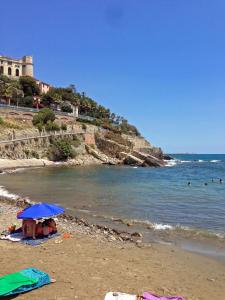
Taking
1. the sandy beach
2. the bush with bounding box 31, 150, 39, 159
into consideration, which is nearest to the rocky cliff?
the bush with bounding box 31, 150, 39, 159

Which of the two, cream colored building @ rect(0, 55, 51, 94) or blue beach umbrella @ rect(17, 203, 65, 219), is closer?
blue beach umbrella @ rect(17, 203, 65, 219)

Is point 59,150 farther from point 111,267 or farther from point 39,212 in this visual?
point 111,267

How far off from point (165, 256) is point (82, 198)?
14.3m

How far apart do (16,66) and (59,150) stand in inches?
2653

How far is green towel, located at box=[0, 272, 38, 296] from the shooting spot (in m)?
7.75

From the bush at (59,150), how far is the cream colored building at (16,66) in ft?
199

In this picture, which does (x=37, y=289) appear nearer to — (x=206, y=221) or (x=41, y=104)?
(x=206, y=221)

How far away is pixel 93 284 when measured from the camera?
339 inches

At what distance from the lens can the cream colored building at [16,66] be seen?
407 feet

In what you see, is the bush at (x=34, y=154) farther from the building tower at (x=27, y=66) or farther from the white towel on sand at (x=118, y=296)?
the building tower at (x=27, y=66)

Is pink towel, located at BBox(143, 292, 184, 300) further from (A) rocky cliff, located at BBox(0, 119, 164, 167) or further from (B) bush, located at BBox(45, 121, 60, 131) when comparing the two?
(B) bush, located at BBox(45, 121, 60, 131)

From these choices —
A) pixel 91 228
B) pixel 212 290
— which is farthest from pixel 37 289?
pixel 91 228

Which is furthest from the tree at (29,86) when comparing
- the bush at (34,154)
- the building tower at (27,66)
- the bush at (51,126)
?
the bush at (34,154)

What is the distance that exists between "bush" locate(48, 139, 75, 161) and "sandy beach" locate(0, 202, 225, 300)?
58.5m
